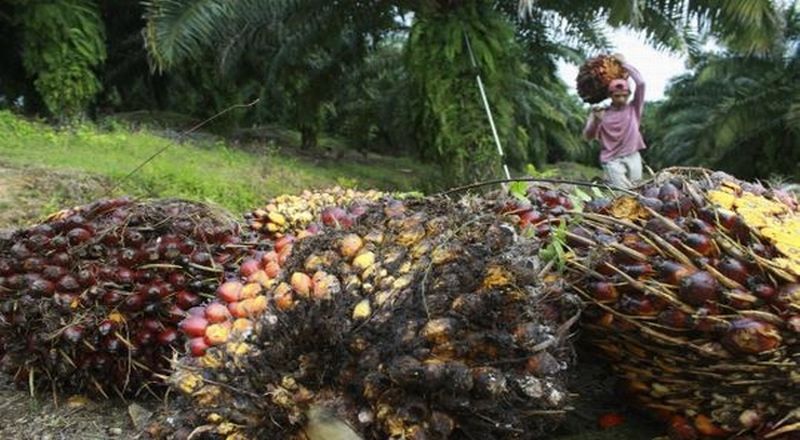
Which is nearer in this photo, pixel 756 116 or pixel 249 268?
→ pixel 249 268

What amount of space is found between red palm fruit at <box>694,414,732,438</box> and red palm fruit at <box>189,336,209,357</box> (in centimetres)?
115

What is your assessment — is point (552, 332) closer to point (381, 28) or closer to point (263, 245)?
point (263, 245)

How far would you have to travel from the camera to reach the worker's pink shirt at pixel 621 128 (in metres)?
5.81

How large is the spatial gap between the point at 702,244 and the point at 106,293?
177cm

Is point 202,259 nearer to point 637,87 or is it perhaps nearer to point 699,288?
point 699,288

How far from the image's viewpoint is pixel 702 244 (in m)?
1.77

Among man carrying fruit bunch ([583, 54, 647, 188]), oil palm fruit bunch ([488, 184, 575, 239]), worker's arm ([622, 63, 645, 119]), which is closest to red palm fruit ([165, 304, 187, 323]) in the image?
oil palm fruit bunch ([488, 184, 575, 239])

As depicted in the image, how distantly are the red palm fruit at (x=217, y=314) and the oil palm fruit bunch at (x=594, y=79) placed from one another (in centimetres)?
335

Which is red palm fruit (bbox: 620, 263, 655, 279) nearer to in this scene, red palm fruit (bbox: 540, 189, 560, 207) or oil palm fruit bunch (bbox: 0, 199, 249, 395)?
red palm fruit (bbox: 540, 189, 560, 207)

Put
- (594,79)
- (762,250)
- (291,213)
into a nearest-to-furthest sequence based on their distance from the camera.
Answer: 1. (762,250)
2. (291,213)
3. (594,79)

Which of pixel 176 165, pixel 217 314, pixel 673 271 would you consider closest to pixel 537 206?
pixel 673 271

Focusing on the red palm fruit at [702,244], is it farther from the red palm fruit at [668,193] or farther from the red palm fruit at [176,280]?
the red palm fruit at [176,280]

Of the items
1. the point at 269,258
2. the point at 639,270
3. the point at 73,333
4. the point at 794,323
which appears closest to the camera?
the point at 794,323

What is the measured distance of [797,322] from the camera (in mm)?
1610
